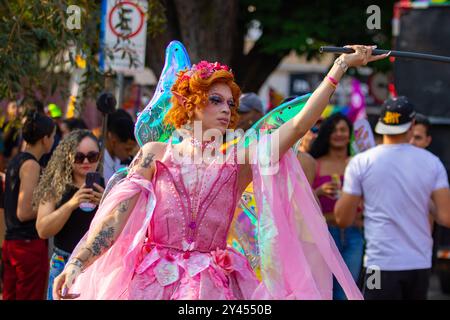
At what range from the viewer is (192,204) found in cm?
478

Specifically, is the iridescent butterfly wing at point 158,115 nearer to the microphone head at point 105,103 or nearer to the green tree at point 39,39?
the microphone head at point 105,103

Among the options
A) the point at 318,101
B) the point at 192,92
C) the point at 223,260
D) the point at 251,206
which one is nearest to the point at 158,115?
the point at 192,92

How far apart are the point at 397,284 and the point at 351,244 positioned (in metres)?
1.03

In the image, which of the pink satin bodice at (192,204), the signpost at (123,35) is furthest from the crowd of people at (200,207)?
the signpost at (123,35)

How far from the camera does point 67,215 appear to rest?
6.52 m

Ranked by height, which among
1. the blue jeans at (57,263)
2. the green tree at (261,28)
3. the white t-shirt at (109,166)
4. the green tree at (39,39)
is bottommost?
the blue jeans at (57,263)

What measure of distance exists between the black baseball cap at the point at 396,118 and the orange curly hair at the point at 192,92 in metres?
2.45

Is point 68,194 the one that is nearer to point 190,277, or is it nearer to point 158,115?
point 158,115

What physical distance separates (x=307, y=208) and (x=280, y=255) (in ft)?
0.84

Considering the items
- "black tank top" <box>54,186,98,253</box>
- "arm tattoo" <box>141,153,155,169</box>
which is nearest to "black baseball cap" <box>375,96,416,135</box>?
"black tank top" <box>54,186,98,253</box>

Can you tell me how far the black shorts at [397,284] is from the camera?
704cm

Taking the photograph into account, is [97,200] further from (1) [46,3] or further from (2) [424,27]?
(2) [424,27]

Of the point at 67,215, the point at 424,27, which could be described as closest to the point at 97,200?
the point at 67,215

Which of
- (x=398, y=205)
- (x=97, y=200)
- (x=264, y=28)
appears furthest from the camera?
(x=264, y=28)
